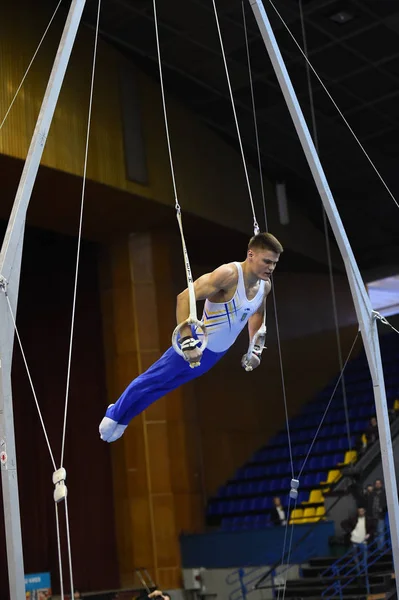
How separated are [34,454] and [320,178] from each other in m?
9.43

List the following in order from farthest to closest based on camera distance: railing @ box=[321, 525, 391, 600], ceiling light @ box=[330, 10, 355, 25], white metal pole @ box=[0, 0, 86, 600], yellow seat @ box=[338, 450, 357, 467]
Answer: yellow seat @ box=[338, 450, 357, 467]
ceiling light @ box=[330, 10, 355, 25]
railing @ box=[321, 525, 391, 600]
white metal pole @ box=[0, 0, 86, 600]

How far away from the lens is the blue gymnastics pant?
682cm

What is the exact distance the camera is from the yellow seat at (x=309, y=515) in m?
15.0

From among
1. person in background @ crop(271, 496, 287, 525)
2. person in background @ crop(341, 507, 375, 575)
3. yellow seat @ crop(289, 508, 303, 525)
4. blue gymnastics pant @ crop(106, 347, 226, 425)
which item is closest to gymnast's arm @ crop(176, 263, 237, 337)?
blue gymnastics pant @ crop(106, 347, 226, 425)

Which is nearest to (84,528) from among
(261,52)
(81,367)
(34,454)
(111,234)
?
(34,454)

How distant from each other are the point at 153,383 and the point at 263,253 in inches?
49.6

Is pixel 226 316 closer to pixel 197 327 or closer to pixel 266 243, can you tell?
pixel 197 327

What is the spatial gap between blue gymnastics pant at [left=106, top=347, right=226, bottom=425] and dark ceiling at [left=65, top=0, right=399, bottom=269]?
311 inches

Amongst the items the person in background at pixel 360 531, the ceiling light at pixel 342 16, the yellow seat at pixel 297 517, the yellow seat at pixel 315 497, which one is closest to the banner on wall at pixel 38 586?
the yellow seat at pixel 297 517

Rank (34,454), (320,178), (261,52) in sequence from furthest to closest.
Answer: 1. (34,454)
2. (261,52)
3. (320,178)

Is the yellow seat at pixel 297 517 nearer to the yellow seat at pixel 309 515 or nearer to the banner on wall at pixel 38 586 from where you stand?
the yellow seat at pixel 309 515

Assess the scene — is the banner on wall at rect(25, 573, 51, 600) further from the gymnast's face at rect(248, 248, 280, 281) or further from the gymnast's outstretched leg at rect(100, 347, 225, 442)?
the gymnast's face at rect(248, 248, 280, 281)

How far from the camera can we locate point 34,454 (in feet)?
52.3

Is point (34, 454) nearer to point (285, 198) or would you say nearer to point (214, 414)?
point (214, 414)
